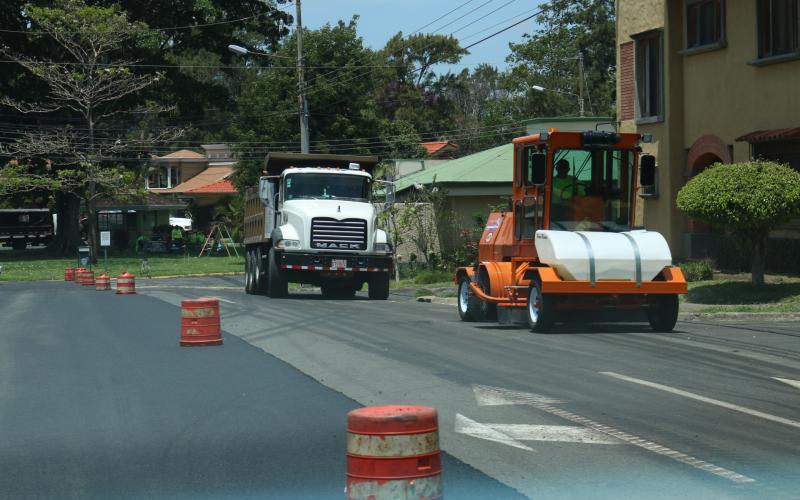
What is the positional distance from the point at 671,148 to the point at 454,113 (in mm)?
58901

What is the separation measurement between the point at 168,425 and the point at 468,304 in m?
10.9

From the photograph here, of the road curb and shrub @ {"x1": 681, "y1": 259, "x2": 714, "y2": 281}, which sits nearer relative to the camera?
the road curb

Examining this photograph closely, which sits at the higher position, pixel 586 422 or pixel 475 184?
pixel 475 184

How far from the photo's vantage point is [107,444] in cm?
906

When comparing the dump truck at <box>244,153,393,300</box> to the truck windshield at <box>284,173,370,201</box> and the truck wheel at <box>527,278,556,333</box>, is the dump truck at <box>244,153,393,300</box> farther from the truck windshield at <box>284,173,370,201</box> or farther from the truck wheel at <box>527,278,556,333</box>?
the truck wheel at <box>527,278,556,333</box>

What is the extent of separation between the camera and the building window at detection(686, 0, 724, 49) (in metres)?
27.8

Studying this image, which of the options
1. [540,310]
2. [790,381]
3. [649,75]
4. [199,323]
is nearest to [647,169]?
[540,310]

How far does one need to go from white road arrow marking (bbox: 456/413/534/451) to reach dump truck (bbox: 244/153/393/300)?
1775 centimetres

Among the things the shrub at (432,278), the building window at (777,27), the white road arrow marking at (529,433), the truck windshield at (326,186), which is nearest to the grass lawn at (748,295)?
the building window at (777,27)

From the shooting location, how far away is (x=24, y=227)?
8212 centimetres

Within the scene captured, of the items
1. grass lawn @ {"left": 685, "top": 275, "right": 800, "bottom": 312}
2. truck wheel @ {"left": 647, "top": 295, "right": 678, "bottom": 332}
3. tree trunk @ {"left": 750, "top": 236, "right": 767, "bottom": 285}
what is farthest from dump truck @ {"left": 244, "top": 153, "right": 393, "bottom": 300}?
truck wheel @ {"left": 647, "top": 295, "right": 678, "bottom": 332}

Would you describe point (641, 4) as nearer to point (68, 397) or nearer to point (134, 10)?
point (68, 397)

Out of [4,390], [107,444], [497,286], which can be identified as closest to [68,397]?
[4,390]

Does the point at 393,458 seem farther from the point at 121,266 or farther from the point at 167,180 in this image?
the point at 167,180
